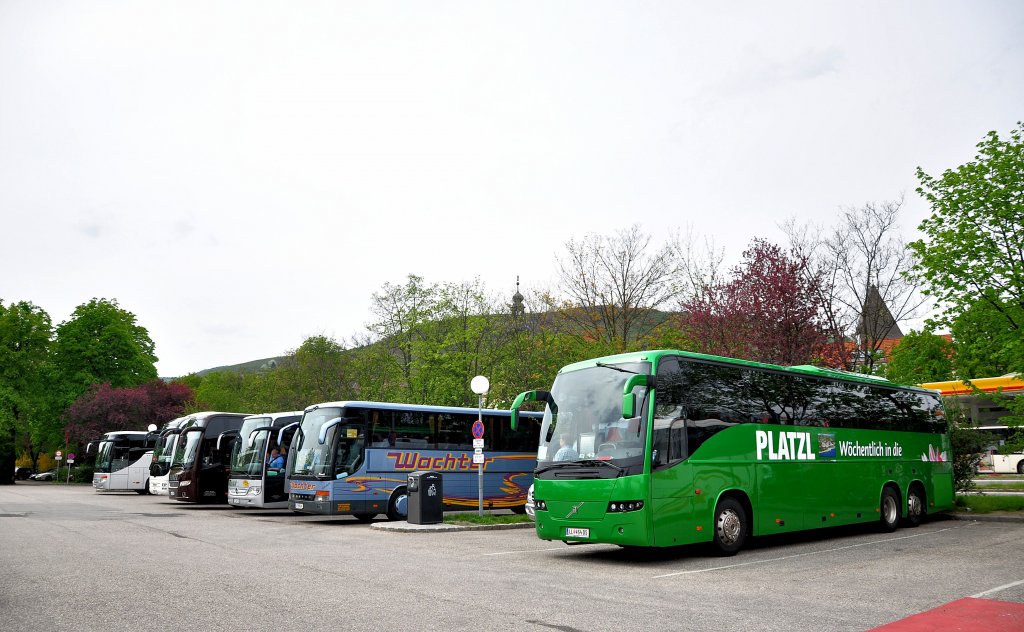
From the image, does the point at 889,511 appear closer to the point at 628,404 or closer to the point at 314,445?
the point at 628,404

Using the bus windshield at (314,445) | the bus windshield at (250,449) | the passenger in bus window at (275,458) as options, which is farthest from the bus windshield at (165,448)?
the bus windshield at (314,445)

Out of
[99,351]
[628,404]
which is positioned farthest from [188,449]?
[99,351]

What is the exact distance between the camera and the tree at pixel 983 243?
61.9ft

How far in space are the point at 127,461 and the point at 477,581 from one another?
1424 inches

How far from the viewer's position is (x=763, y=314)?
29703mm

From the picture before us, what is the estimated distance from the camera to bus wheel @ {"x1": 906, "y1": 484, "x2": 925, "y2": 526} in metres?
17.8

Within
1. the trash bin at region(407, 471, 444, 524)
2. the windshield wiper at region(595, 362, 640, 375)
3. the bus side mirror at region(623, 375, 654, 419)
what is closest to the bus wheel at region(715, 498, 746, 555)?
the bus side mirror at region(623, 375, 654, 419)

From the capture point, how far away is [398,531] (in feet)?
58.7

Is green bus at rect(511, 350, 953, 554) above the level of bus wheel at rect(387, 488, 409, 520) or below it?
above

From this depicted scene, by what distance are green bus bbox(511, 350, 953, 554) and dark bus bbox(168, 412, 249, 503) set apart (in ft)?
61.7

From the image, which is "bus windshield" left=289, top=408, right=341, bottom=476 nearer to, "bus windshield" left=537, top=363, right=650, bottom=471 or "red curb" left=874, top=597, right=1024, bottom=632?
"bus windshield" left=537, top=363, right=650, bottom=471

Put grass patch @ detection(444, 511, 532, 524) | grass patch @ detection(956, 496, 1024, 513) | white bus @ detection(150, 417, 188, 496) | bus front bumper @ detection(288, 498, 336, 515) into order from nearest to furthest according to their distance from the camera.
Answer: grass patch @ detection(444, 511, 532, 524)
bus front bumper @ detection(288, 498, 336, 515)
grass patch @ detection(956, 496, 1024, 513)
white bus @ detection(150, 417, 188, 496)

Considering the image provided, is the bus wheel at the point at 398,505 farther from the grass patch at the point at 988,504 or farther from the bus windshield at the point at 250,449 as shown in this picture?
the grass patch at the point at 988,504

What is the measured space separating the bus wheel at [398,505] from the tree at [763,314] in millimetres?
14277
